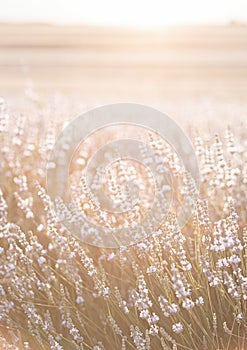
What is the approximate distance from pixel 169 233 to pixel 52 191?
1.01 m

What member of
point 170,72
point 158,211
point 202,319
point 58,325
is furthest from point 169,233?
point 170,72

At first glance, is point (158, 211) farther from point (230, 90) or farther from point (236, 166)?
point (230, 90)

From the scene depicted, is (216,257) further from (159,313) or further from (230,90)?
(230,90)

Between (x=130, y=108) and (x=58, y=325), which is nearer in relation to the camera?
(x=58, y=325)

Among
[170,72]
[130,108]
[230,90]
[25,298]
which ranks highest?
[170,72]

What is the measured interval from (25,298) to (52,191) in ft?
2.38

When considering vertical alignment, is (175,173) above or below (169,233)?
above

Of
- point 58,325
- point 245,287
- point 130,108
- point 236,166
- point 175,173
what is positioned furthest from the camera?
point 130,108

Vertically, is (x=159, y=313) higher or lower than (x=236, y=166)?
lower

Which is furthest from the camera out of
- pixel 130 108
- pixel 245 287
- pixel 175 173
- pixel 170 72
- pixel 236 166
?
pixel 170 72

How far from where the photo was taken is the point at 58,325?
258 centimetres

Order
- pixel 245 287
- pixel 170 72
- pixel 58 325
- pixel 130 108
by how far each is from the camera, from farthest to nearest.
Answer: pixel 170 72 < pixel 130 108 < pixel 58 325 < pixel 245 287

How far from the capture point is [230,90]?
1017 centimetres

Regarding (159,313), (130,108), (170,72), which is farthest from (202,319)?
(170,72)
